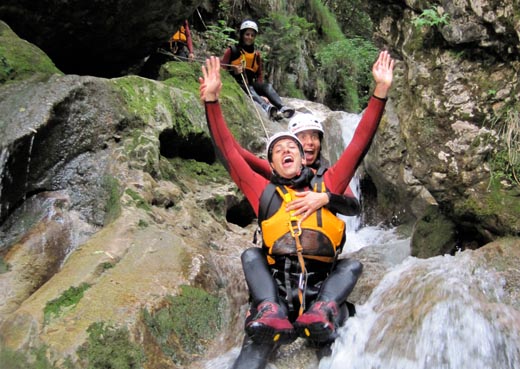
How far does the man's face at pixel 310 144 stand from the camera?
4203 mm

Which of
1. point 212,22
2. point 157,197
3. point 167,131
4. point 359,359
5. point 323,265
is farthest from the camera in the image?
point 212,22

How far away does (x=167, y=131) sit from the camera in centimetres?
631

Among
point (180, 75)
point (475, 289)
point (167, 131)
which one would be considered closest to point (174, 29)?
point (180, 75)

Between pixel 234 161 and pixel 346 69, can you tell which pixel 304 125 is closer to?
pixel 234 161

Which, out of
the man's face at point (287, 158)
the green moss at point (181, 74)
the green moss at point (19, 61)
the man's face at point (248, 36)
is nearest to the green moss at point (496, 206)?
the man's face at point (287, 158)

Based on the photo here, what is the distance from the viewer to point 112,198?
502 centimetres

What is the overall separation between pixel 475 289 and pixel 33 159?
4247 mm

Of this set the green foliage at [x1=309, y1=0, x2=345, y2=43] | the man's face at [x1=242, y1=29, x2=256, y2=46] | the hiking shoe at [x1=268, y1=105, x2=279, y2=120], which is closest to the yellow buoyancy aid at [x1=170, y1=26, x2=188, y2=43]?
the man's face at [x1=242, y1=29, x2=256, y2=46]

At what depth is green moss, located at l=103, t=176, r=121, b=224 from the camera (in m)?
4.80

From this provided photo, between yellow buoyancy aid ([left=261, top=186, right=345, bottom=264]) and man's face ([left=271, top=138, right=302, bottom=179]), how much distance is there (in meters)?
0.24

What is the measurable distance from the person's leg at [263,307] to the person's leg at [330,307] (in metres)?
0.12

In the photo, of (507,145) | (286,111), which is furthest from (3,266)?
(286,111)

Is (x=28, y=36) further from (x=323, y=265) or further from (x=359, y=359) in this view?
(x=359, y=359)

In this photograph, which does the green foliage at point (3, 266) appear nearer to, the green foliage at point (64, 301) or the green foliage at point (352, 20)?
the green foliage at point (64, 301)
